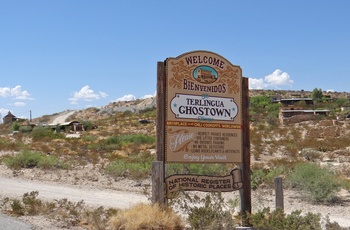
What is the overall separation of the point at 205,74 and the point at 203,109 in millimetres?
840

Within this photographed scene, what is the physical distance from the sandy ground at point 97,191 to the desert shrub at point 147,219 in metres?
1.83

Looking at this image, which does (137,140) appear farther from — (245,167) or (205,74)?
(205,74)

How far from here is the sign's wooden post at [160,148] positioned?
9.32m

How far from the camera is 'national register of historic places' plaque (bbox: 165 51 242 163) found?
9719 mm

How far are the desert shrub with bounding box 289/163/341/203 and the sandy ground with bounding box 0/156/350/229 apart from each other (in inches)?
13.8

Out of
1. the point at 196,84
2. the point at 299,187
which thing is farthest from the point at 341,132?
the point at 196,84

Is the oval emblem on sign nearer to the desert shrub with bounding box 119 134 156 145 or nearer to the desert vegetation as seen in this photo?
the desert vegetation

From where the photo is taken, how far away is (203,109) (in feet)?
33.1

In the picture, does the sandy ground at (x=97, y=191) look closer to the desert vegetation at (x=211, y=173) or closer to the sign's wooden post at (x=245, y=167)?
the desert vegetation at (x=211, y=173)

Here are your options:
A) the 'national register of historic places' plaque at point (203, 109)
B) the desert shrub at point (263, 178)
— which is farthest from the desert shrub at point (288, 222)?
the desert shrub at point (263, 178)

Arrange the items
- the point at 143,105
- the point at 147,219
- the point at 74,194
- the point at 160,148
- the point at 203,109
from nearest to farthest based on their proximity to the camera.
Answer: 1. the point at 147,219
2. the point at 160,148
3. the point at 203,109
4. the point at 74,194
5. the point at 143,105

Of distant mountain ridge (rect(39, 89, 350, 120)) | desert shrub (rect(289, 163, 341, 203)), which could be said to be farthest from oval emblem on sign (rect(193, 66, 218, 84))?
distant mountain ridge (rect(39, 89, 350, 120))

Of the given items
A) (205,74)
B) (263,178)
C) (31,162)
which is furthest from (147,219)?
(31,162)

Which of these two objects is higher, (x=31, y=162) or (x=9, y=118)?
(x=9, y=118)
